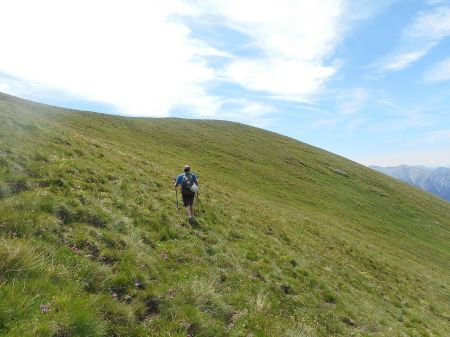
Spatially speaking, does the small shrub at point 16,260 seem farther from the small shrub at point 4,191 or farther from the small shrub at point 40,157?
the small shrub at point 40,157

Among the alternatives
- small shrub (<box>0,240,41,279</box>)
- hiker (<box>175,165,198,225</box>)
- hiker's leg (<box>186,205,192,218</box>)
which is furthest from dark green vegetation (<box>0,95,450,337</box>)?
hiker (<box>175,165,198,225</box>)

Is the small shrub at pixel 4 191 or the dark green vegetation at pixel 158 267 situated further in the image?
the small shrub at pixel 4 191

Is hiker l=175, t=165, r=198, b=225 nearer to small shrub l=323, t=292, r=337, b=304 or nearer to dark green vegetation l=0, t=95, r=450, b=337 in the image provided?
dark green vegetation l=0, t=95, r=450, b=337

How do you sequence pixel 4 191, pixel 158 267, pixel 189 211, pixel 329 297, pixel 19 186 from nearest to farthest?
pixel 158 267 < pixel 4 191 < pixel 19 186 < pixel 329 297 < pixel 189 211

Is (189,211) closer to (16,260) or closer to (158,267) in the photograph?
(158,267)

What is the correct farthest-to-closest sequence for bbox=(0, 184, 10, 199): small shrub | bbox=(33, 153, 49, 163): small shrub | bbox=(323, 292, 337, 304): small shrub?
bbox=(323, 292, 337, 304): small shrub → bbox=(33, 153, 49, 163): small shrub → bbox=(0, 184, 10, 199): small shrub

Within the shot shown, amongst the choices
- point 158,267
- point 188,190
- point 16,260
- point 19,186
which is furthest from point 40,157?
point 16,260

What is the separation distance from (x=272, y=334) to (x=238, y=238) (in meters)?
9.36

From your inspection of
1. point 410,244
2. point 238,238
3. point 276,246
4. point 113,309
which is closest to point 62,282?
point 113,309

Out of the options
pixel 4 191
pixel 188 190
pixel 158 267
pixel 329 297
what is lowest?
pixel 329 297

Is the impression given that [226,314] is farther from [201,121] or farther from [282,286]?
[201,121]

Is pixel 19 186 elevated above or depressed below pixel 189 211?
above

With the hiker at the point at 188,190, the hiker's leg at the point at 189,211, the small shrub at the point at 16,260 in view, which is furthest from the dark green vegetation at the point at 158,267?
the hiker at the point at 188,190

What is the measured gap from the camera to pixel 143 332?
8.34m
